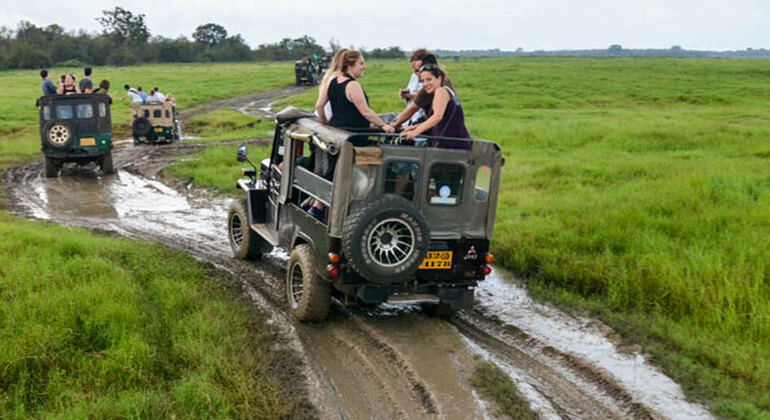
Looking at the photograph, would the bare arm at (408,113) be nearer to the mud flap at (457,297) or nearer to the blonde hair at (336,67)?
the blonde hair at (336,67)

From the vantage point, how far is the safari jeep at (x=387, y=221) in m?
6.16

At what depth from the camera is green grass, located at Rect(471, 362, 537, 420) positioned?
206 inches

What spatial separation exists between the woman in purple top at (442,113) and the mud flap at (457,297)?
139cm

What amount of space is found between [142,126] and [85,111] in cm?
595

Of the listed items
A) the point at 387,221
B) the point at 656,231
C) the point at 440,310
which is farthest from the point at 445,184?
the point at 656,231

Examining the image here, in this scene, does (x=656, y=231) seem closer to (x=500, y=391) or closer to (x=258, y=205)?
(x=500, y=391)

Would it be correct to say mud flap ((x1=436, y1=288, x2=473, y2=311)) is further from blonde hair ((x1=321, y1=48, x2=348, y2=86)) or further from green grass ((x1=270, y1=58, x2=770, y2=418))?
blonde hair ((x1=321, y1=48, x2=348, y2=86))

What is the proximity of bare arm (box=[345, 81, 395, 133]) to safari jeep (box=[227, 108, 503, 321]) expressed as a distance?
317mm

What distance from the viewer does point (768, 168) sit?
12.9 meters

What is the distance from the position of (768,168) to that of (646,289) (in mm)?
6843

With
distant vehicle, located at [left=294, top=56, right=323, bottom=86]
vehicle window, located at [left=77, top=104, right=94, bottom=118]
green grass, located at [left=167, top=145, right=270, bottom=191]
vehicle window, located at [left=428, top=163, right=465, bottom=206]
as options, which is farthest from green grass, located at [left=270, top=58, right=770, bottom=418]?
distant vehicle, located at [left=294, top=56, right=323, bottom=86]

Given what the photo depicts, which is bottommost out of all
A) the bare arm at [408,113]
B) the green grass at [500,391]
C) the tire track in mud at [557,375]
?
the tire track in mud at [557,375]

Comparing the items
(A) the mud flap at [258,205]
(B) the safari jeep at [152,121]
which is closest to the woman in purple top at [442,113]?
(A) the mud flap at [258,205]

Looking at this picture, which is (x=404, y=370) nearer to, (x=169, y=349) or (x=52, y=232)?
(x=169, y=349)
